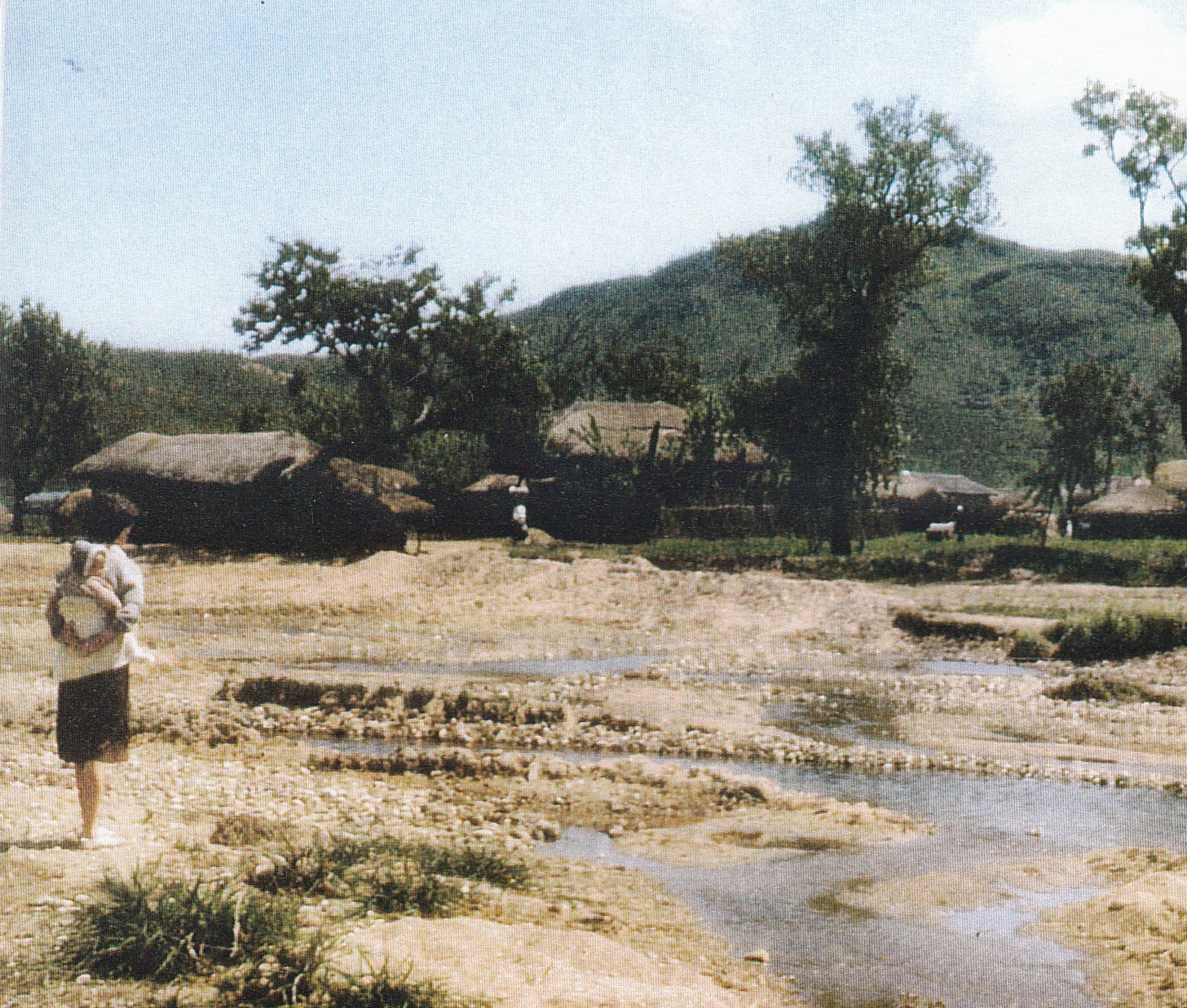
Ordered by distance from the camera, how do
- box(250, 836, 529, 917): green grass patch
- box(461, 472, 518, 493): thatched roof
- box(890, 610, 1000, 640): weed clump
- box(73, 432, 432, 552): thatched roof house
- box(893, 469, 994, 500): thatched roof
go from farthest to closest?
box(893, 469, 994, 500): thatched roof, box(461, 472, 518, 493): thatched roof, box(73, 432, 432, 552): thatched roof house, box(890, 610, 1000, 640): weed clump, box(250, 836, 529, 917): green grass patch

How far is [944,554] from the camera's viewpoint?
2977 centimetres

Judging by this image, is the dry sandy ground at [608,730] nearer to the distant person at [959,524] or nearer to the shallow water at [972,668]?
the shallow water at [972,668]

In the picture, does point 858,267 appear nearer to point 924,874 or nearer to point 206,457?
point 206,457

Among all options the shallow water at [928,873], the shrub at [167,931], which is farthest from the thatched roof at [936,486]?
the shrub at [167,931]

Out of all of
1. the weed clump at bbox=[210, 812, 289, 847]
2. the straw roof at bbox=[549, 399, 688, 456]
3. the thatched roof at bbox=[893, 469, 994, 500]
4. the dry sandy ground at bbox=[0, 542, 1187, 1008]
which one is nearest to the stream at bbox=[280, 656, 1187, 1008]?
the dry sandy ground at bbox=[0, 542, 1187, 1008]

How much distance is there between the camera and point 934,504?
58.9m

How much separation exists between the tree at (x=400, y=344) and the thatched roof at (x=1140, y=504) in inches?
960

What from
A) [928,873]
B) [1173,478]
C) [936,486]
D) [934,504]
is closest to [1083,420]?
[1173,478]

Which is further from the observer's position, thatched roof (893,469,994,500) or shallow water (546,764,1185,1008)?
thatched roof (893,469,994,500)

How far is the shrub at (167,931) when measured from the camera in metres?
5.14

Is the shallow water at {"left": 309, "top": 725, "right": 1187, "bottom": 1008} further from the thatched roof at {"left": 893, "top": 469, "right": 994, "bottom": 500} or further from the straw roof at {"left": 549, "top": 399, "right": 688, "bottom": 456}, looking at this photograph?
the thatched roof at {"left": 893, "top": 469, "right": 994, "bottom": 500}

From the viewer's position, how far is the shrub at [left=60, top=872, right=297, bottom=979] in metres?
5.14

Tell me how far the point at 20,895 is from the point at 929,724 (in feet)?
32.6

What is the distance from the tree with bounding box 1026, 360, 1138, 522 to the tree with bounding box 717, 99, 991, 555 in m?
25.2
